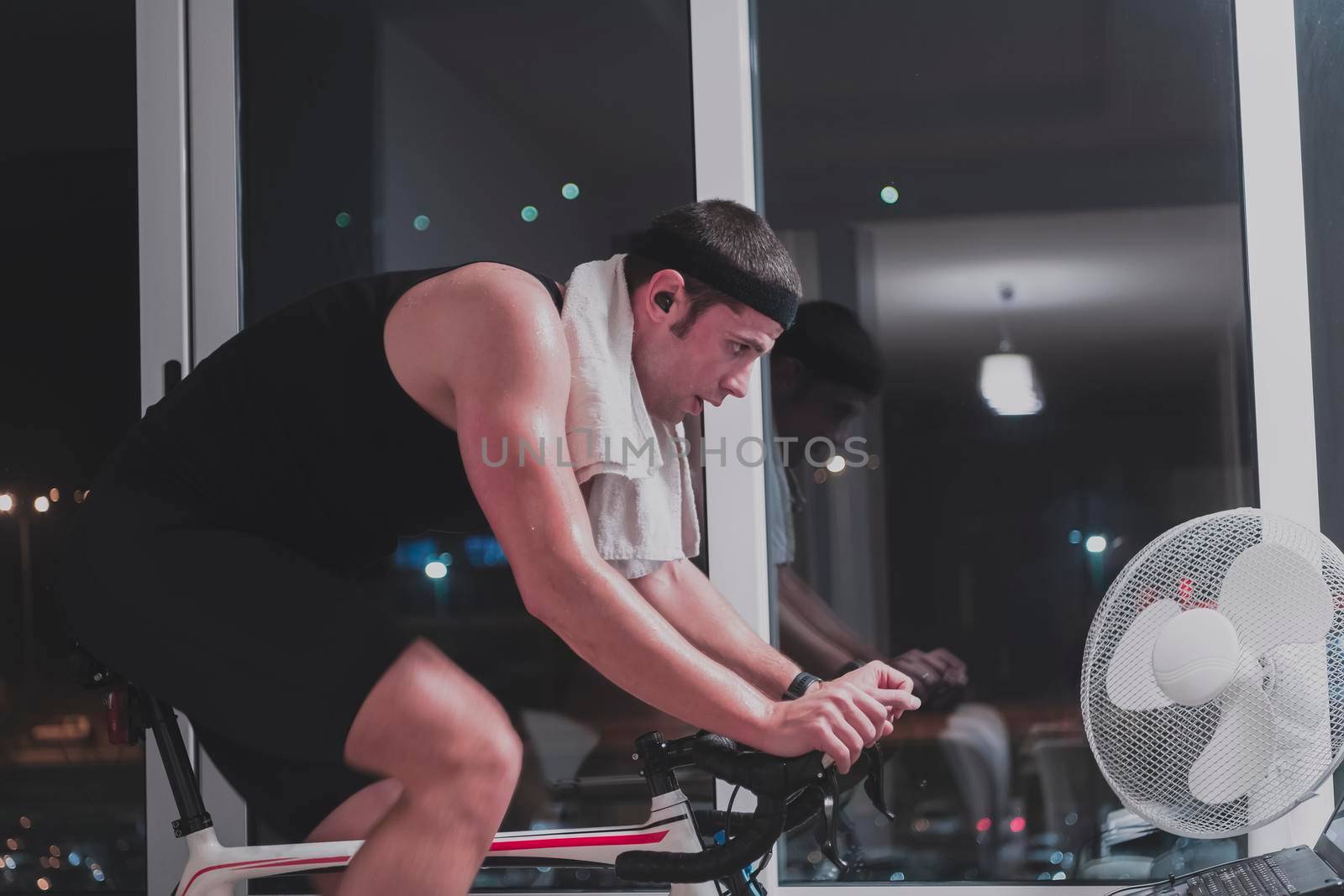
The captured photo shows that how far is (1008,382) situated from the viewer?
1.86m

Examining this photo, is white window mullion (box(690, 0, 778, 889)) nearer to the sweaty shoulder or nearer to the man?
the man

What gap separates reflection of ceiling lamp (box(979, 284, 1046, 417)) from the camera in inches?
73.0

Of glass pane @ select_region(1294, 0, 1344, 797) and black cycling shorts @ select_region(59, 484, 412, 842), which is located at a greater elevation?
glass pane @ select_region(1294, 0, 1344, 797)

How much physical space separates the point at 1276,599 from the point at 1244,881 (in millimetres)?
344

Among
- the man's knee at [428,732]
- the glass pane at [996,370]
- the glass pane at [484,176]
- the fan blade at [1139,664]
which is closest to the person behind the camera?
the man's knee at [428,732]

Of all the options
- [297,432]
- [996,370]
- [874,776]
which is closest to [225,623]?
[297,432]

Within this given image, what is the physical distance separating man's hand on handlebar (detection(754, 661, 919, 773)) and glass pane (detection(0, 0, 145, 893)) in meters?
1.53

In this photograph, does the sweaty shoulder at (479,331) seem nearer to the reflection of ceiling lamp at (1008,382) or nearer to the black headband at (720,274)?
the black headband at (720,274)

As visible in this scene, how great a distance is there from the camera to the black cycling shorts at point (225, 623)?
3.19ft

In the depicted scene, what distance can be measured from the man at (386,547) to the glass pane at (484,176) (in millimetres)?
650

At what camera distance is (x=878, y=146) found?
192cm

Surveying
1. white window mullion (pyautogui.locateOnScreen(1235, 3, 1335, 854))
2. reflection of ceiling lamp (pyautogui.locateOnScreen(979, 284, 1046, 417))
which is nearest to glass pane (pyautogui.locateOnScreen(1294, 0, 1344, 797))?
white window mullion (pyautogui.locateOnScreen(1235, 3, 1335, 854))

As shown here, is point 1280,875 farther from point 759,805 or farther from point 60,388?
point 60,388

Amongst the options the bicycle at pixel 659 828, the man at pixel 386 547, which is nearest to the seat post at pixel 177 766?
the bicycle at pixel 659 828
